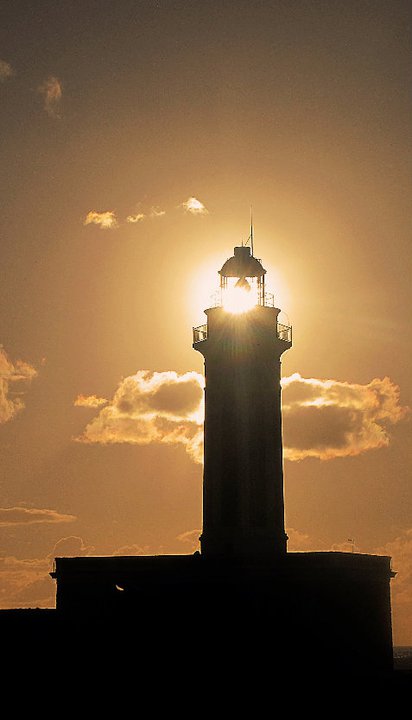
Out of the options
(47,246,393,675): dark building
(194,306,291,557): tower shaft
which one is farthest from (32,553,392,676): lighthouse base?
(194,306,291,557): tower shaft

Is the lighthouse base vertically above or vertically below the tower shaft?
below

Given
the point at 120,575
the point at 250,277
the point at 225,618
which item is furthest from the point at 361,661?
the point at 250,277

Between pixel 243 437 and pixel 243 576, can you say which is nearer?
pixel 243 576

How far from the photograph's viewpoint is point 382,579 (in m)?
36.4

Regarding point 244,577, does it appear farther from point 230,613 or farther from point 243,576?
point 230,613

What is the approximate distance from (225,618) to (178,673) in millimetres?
2432

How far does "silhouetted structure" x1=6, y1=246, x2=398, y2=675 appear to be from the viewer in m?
32.8

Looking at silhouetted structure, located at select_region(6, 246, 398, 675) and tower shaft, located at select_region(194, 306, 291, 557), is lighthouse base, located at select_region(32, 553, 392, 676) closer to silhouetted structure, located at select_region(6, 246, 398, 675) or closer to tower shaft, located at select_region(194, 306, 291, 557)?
silhouetted structure, located at select_region(6, 246, 398, 675)

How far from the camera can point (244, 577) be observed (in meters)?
33.1

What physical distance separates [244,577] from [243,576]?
0.05 meters

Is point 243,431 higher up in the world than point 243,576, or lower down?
higher up

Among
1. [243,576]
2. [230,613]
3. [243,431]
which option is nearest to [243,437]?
[243,431]

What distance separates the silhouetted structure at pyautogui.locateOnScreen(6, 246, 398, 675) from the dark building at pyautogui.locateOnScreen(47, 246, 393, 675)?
4 cm

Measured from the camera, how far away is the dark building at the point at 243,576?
107 ft
